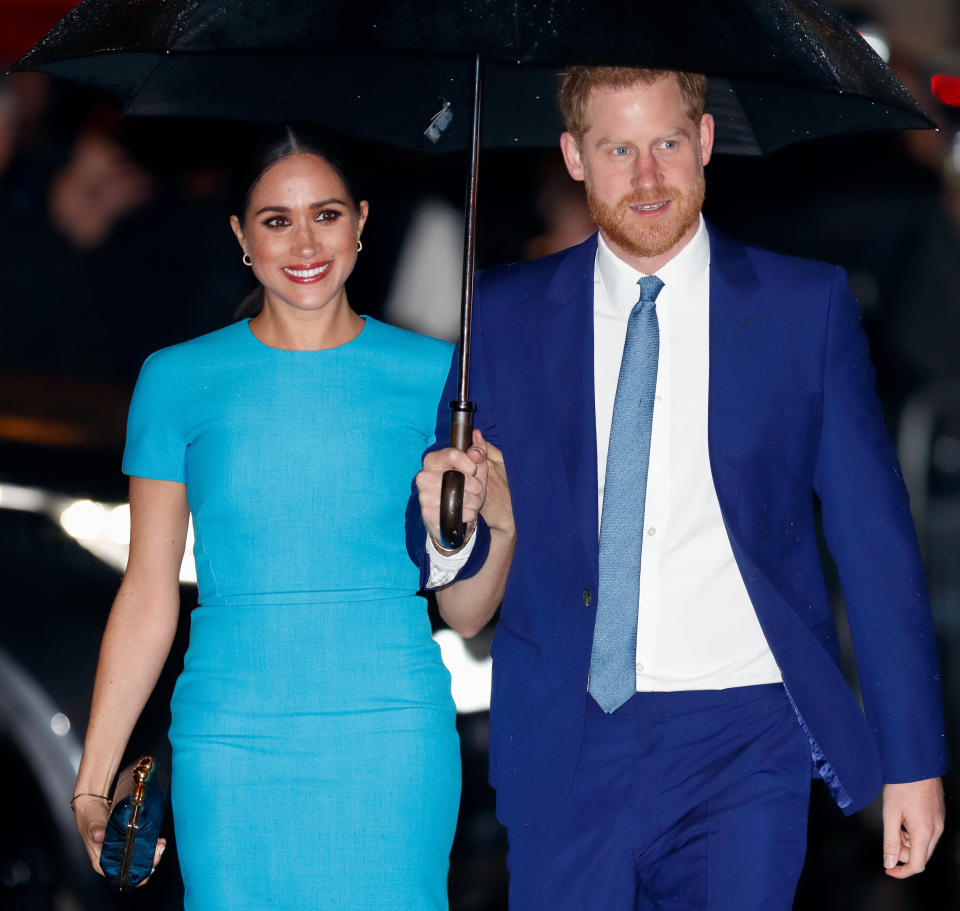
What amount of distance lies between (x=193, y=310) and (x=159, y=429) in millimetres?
1519

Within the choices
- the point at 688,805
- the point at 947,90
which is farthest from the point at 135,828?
the point at 947,90

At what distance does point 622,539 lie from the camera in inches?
Answer: 132

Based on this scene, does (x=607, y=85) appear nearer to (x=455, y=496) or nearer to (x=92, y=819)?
(x=455, y=496)

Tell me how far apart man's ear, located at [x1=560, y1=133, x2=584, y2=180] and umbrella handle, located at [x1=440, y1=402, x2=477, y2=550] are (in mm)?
621

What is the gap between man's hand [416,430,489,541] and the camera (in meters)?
3.18

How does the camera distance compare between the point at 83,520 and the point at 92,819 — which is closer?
the point at 92,819

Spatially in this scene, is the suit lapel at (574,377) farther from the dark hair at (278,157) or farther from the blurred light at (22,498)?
the blurred light at (22,498)

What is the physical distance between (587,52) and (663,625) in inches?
44.2

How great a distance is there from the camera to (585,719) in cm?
342

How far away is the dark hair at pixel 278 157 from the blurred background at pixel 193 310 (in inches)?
2.2

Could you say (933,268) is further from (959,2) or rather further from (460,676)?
(959,2)

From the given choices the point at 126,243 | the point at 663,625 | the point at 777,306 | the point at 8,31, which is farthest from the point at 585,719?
the point at 8,31

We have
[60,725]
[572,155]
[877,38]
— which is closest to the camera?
[572,155]

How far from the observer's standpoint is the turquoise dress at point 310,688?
Answer: 11.8 feet
